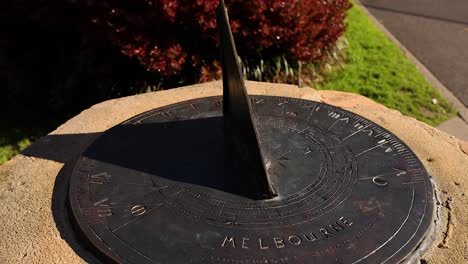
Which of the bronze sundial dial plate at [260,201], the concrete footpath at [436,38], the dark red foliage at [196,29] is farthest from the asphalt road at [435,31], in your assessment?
the bronze sundial dial plate at [260,201]

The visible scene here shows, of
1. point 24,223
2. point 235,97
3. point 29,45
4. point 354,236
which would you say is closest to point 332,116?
point 235,97

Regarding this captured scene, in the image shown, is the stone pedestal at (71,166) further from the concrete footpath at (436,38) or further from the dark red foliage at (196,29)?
the concrete footpath at (436,38)

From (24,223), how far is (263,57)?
3.26 m

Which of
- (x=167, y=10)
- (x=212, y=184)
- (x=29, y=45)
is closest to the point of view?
(x=212, y=184)

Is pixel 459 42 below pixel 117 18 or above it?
below

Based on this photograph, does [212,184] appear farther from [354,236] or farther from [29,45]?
[29,45]

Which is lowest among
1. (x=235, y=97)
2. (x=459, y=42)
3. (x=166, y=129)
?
(x=459, y=42)

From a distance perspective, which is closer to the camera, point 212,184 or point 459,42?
point 212,184

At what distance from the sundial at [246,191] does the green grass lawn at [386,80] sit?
227 cm

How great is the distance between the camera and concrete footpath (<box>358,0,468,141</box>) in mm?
5449

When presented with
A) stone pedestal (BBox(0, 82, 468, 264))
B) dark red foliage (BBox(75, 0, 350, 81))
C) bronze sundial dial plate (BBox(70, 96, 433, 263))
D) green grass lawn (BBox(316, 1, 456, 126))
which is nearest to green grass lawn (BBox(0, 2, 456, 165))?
green grass lawn (BBox(316, 1, 456, 126))

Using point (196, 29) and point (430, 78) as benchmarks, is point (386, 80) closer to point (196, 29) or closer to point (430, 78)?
point (430, 78)

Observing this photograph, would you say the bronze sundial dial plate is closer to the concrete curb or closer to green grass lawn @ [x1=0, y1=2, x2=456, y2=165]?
green grass lawn @ [x1=0, y1=2, x2=456, y2=165]

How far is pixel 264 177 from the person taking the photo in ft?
7.64
